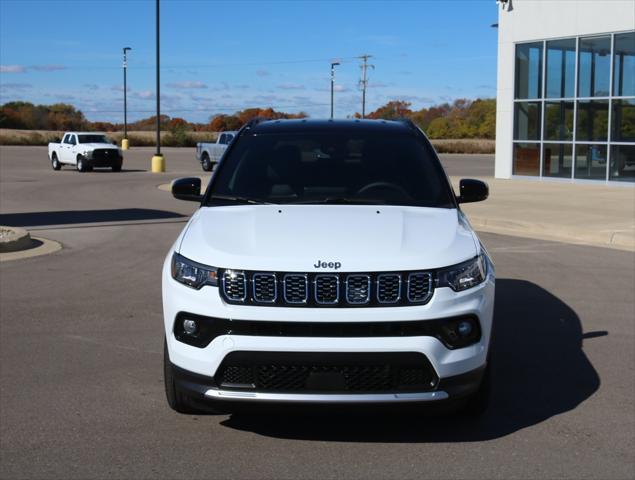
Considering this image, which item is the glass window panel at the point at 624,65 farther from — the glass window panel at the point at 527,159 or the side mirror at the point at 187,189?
the side mirror at the point at 187,189

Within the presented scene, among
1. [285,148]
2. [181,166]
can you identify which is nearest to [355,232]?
[285,148]

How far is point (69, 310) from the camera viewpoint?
27.6 feet

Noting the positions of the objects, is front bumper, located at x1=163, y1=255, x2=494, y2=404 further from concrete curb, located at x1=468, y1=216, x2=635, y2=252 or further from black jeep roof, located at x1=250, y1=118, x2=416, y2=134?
concrete curb, located at x1=468, y1=216, x2=635, y2=252

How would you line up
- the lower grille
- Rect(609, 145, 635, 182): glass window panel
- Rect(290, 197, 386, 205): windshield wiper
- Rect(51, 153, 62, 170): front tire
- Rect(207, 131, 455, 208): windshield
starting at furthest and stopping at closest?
1. Rect(51, 153, 62, 170): front tire
2. Rect(609, 145, 635, 182): glass window panel
3. Rect(207, 131, 455, 208): windshield
4. Rect(290, 197, 386, 205): windshield wiper
5. the lower grille

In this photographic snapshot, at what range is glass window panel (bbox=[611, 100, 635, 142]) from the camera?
2552 cm

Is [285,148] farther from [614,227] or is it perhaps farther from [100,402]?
[614,227]

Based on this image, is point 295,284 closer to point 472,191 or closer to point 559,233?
point 472,191

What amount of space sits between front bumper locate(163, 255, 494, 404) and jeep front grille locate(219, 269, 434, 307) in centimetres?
5

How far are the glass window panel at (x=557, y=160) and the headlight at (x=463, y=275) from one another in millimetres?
24001

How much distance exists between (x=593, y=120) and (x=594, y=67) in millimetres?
1681

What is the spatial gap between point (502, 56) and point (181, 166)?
19.0 m

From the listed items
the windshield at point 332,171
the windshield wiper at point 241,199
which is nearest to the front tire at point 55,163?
the windshield at point 332,171

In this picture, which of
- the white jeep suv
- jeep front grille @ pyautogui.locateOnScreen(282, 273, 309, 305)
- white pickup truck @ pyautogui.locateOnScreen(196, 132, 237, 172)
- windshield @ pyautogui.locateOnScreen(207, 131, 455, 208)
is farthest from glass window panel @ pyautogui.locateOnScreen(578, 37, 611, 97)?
jeep front grille @ pyautogui.locateOnScreen(282, 273, 309, 305)

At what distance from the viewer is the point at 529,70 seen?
29.1 m
